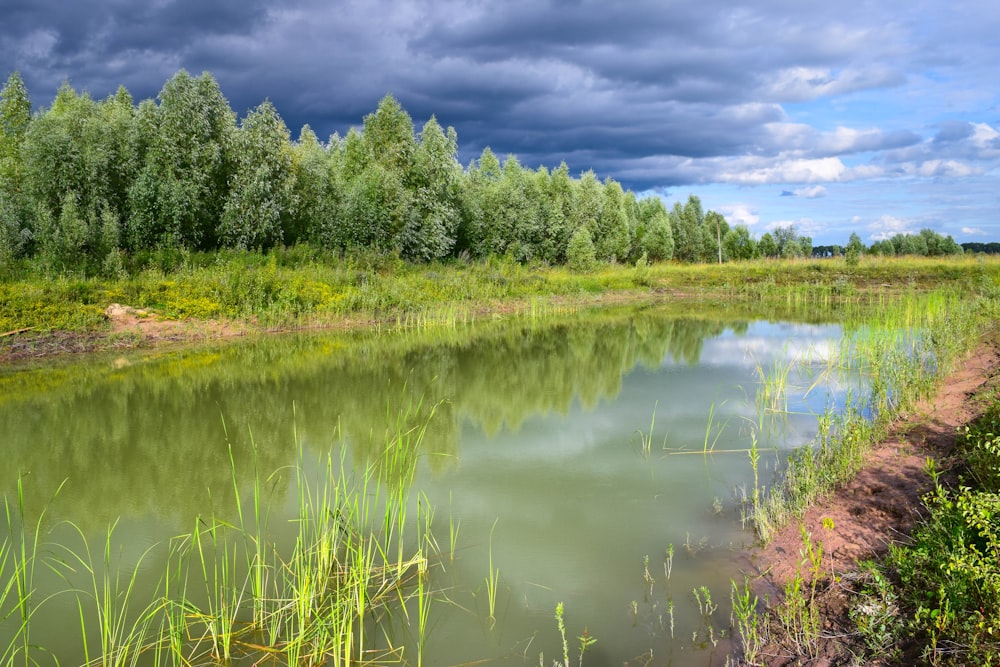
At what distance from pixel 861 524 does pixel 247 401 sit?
943 cm

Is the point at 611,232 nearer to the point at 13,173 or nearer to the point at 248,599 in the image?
the point at 13,173

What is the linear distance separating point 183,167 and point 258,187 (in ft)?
9.37

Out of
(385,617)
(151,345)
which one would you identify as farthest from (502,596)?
(151,345)

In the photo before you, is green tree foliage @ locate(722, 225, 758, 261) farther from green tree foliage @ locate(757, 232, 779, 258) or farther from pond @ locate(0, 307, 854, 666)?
pond @ locate(0, 307, 854, 666)

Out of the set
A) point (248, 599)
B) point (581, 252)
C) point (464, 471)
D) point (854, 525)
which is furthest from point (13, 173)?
point (854, 525)

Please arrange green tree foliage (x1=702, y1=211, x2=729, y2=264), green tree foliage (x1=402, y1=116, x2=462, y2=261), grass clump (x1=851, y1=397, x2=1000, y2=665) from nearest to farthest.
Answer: grass clump (x1=851, y1=397, x2=1000, y2=665) → green tree foliage (x1=402, y1=116, x2=462, y2=261) → green tree foliage (x1=702, y1=211, x2=729, y2=264)

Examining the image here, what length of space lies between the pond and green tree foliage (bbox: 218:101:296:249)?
10696 mm

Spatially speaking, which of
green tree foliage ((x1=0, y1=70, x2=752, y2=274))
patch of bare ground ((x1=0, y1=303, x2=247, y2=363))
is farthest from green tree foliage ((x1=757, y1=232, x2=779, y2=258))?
patch of bare ground ((x1=0, y1=303, x2=247, y2=363))

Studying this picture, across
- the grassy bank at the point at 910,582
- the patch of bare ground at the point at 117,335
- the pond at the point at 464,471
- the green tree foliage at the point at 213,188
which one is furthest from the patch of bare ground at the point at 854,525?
the green tree foliage at the point at 213,188

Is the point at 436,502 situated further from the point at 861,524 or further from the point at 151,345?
the point at 151,345

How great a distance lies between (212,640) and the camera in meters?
4.07

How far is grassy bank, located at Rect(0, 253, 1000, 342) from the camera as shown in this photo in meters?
17.4

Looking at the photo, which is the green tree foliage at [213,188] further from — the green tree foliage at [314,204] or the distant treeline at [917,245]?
the distant treeline at [917,245]

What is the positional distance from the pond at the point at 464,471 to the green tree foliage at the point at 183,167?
9.69 metres
